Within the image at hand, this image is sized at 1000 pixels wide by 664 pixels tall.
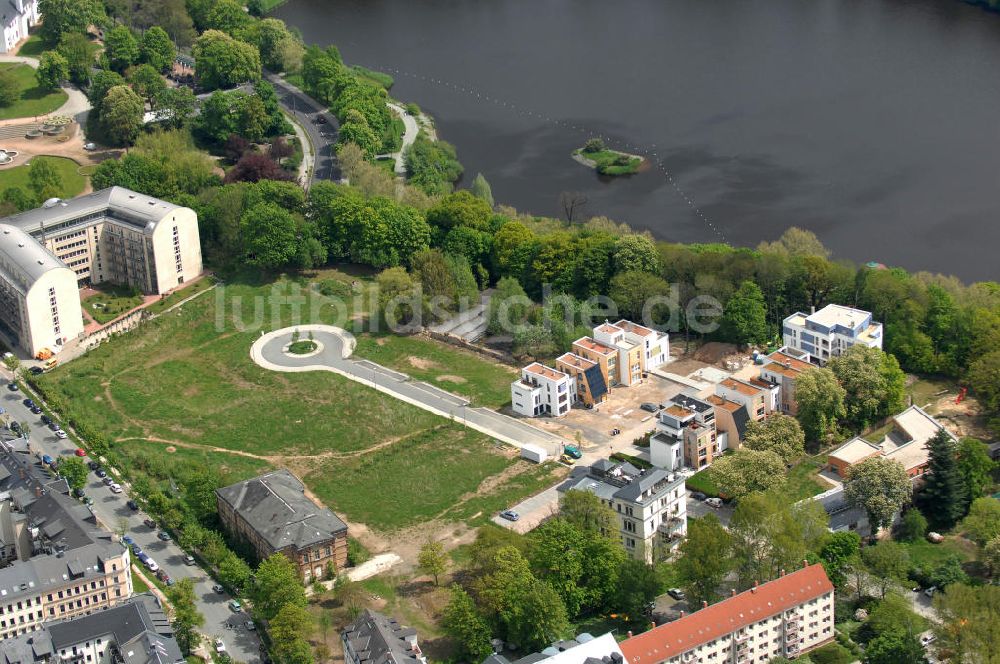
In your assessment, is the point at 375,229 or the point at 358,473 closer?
the point at 358,473

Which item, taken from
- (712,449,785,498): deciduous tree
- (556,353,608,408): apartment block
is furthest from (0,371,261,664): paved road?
(556,353,608,408): apartment block

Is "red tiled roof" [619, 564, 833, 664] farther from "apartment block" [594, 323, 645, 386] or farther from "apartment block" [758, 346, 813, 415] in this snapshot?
"apartment block" [594, 323, 645, 386]

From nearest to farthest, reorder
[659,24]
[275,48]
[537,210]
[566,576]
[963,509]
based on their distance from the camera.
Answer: [566,576]
[963,509]
[537,210]
[275,48]
[659,24]

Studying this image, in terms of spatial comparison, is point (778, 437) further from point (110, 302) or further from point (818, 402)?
point (110, 302)

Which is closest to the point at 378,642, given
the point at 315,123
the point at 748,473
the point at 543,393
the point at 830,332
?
the point at 748,473

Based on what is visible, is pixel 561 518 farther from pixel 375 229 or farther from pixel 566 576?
pixel 375 229

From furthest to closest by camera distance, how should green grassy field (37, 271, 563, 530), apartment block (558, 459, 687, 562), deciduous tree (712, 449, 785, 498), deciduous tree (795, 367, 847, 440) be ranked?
deciduous tree (795, 367, 847, 440) < green grassy field (37, 271, 563, 530) < deciduous tree (712, 449, 785, 498) < apartment block (558, 459, 687, 562)

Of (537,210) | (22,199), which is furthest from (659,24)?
(22,199)
